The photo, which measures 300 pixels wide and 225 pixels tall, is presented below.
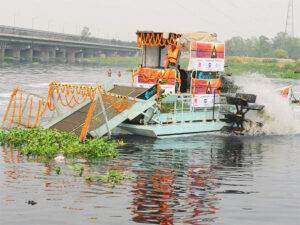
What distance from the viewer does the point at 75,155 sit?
20.0 meters

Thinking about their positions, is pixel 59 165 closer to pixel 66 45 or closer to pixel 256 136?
pixel 256 136

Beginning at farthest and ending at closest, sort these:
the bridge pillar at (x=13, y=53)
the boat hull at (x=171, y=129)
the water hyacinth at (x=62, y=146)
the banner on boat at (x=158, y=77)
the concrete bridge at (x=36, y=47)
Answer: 1. the bridge pillar at (x=13, y=53)
2. the concrete bridge at (x=36, y=47)
3. the banner on boat at (x=158, y=77)
4. the boat hull at (x=171, y=129)
5. the water hyacinth at (x=62, y=146)

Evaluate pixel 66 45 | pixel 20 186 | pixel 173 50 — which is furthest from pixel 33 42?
pixel 20 186

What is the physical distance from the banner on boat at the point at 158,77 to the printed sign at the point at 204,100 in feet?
4.41

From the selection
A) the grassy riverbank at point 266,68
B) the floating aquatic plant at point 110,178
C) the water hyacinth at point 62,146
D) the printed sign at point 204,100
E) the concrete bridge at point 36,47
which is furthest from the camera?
the concrete bridge at point 36,47

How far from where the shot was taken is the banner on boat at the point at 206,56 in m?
26.4

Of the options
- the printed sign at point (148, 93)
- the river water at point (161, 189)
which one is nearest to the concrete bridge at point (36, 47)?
the printed sign at point (148, 93)

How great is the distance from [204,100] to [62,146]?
31.1 ft

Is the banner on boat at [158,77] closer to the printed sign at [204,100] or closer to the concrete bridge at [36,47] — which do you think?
the printed sign at [204,100]

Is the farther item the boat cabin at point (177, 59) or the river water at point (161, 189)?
the boat cabin at point (177, 59)

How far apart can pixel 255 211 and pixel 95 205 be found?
4.27 meters

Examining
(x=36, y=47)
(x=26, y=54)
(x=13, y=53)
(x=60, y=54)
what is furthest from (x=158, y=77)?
(x=60, y=54)

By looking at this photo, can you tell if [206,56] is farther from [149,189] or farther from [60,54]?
→ [60,54]

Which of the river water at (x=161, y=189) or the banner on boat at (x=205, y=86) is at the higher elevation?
the banner on boat at (x=205, y=86)
